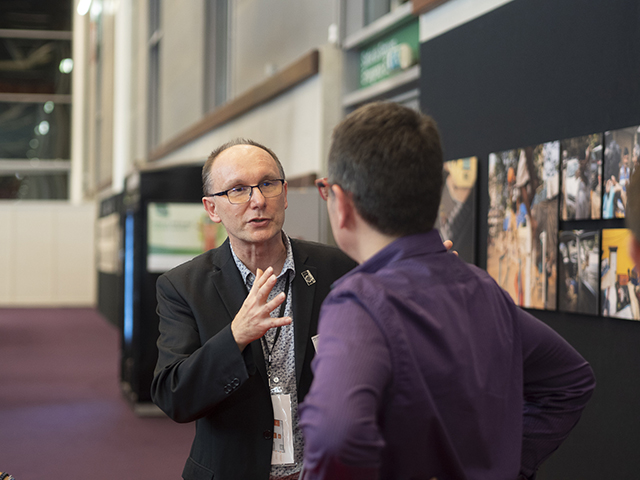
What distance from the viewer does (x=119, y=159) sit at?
49.8ft

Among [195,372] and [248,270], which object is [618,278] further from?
[195,372]

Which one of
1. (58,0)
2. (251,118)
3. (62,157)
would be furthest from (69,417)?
(58,0)

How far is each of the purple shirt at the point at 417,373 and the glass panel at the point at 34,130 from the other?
21.8 m

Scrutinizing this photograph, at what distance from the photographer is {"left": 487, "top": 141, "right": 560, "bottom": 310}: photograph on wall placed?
313cm

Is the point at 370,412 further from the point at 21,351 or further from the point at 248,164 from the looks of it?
the point at 21,351

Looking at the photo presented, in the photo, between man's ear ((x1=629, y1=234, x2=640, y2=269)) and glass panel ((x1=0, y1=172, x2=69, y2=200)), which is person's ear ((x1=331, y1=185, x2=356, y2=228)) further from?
glass panel ((x1=0, y1=172, x2=69, y2=200))

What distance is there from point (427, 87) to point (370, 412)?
352 cm

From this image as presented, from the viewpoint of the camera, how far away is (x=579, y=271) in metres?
2.96

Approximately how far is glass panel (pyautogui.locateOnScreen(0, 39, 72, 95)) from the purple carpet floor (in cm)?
1251

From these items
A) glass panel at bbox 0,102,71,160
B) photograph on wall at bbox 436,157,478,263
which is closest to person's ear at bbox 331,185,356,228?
photograph on wall at bbox 436,157,478,263

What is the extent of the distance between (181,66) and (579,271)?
32.2 ft

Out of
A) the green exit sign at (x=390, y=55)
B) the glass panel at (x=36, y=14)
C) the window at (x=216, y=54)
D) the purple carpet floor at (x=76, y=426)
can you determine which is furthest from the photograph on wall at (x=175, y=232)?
the glass panel at (x=36, y=14)

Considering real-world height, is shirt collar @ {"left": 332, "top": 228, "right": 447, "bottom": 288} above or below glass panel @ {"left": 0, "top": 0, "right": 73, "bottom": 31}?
below

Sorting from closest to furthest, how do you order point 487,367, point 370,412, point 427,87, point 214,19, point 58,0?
point 370,412 → point 487,367 → point 427,87 → point 214,19 → point 58,0
